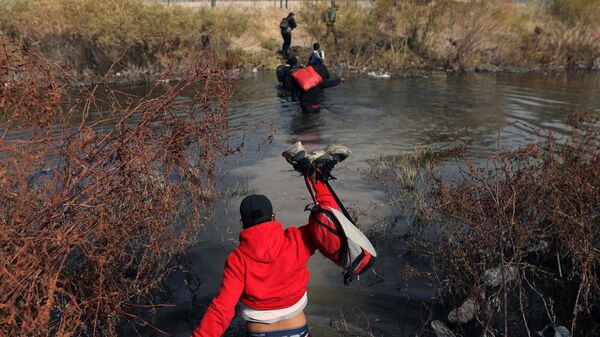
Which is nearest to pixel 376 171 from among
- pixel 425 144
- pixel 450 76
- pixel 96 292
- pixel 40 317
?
pixel 425 144

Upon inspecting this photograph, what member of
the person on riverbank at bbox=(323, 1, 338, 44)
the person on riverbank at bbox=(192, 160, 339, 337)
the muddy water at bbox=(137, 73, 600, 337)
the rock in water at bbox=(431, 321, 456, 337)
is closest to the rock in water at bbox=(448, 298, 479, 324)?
the rock in water at bbox=(431, 321, 456, 337)

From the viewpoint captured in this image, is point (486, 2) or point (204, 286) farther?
point (486, 2)

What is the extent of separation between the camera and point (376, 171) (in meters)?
8.88

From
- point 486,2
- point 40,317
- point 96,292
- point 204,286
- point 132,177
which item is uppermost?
point 486,2

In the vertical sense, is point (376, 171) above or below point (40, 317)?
below

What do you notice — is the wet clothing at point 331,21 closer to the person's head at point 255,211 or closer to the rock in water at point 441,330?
the rock in water at point 441,330

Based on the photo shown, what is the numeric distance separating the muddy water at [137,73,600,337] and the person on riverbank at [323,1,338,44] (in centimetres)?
602

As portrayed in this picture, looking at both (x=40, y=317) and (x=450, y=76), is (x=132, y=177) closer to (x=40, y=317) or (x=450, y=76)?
(x=40, y=317)

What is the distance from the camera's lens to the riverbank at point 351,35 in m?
21.2

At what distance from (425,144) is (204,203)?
572 cm

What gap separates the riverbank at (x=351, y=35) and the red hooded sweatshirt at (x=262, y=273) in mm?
19464

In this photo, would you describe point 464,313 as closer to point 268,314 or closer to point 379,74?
point 268,314

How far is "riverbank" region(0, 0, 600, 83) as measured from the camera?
21219 mm

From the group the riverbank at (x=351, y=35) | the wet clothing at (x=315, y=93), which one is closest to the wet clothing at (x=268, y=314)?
the wet clothing at (x=315, y=93)
